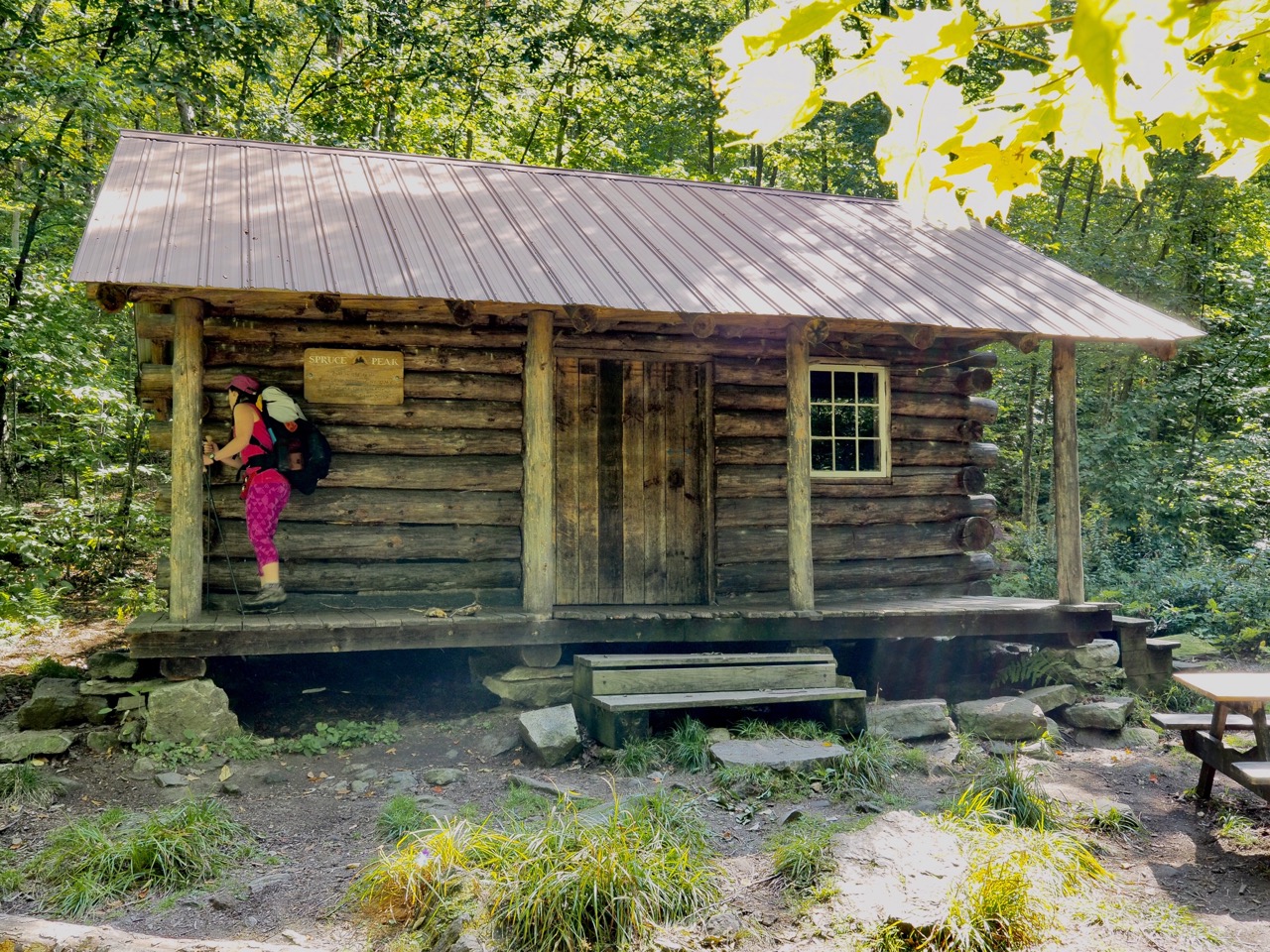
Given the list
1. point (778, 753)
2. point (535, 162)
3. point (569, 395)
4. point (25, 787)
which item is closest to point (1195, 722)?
point (778, 753)

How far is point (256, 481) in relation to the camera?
794 cm

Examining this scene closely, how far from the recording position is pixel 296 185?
30.1 feet

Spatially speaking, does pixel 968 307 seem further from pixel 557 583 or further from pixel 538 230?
pixel 557 583

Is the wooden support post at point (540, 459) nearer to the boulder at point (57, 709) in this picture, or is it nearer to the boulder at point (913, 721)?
the boulder at point (913, 721)

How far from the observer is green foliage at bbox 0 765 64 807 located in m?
6.07

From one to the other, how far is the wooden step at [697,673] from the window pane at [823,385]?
3.06m

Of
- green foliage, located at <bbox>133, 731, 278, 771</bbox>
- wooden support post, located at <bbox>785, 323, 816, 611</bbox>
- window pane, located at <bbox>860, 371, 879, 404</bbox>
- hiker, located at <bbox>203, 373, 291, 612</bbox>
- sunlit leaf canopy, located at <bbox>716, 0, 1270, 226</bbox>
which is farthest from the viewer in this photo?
window pane, located at <bbox>860, 371, 879, 404</bbox>

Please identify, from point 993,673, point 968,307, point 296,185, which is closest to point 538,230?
point 296,185

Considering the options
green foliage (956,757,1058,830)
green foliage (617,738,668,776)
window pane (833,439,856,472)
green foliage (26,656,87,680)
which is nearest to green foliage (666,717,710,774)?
green foliage (617,738,668,776)

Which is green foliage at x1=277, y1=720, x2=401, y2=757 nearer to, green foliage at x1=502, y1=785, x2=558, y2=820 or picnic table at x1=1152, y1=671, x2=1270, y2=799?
A: green foliage at x1=502, y1=785, x2=558, y2=820

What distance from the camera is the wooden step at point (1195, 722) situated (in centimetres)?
646

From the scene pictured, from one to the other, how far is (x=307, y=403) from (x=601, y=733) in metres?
3.76

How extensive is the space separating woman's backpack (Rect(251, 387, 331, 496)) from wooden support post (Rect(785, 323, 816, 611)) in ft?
12.9

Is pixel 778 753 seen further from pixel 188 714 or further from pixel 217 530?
pixel 217 530
